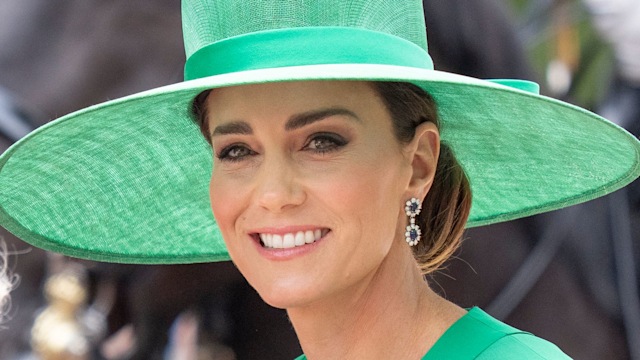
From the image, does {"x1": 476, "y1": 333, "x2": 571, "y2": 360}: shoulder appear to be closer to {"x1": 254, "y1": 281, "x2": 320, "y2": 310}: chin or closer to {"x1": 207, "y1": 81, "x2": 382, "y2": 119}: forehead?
{"x1": 254, "y1": 281, "x2": 320, "y2": 310}: chin

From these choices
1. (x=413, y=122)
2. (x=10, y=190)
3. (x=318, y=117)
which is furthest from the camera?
(x=10, y=190)

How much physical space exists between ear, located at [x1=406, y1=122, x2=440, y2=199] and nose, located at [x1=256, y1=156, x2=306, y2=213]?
0.74 feet

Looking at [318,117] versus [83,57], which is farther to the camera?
[83,57]

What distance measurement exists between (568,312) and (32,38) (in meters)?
1.57

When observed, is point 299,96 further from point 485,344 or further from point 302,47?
point 485,344

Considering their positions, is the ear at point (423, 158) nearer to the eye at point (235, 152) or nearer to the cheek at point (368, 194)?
the cheek at point (368, 194)

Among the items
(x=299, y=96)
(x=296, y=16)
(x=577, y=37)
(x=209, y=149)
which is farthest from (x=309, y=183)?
(x=577, y=37)

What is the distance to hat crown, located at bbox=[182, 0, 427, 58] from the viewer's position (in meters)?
1.44

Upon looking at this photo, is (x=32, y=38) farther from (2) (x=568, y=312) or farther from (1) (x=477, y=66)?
(2) (x=568, y=312)

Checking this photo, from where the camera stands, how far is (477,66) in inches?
101

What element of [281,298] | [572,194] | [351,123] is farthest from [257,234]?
[572,194]

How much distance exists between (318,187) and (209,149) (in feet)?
1.67

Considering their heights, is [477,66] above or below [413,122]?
below

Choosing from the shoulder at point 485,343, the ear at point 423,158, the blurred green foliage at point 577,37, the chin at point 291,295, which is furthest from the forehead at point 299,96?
the blurred green foliage at point 577,37
